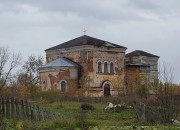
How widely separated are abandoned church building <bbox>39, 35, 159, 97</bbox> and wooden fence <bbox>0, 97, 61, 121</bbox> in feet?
121

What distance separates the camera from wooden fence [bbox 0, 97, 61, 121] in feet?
62.1

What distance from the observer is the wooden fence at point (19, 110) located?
62.1 feet

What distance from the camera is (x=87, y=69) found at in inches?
2315

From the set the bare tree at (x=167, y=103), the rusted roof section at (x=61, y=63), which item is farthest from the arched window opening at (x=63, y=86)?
the bare tree at (x=167, y=103)

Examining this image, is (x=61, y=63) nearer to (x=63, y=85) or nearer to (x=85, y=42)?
(x=63, y=85)

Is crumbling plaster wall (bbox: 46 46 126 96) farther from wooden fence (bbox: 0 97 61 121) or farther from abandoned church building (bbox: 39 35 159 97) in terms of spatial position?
wooden fence (bbox: 0 97 61 121)

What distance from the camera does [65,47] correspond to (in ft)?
204

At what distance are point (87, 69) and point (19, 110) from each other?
3971 cm

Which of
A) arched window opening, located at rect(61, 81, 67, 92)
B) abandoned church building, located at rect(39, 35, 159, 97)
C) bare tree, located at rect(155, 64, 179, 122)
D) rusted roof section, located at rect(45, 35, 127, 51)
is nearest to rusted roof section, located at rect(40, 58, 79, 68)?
abandoned church building, located at rect(39, 35, 159, 97)

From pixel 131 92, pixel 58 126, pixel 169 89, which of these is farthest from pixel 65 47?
pixel 58 126

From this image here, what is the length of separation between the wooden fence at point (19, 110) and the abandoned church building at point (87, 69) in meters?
36.9

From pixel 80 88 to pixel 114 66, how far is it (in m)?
6.34

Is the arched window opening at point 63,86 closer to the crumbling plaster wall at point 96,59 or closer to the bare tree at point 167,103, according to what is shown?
the crumbling plaster wall at point 96,59

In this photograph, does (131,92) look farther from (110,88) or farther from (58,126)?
(58,126)
